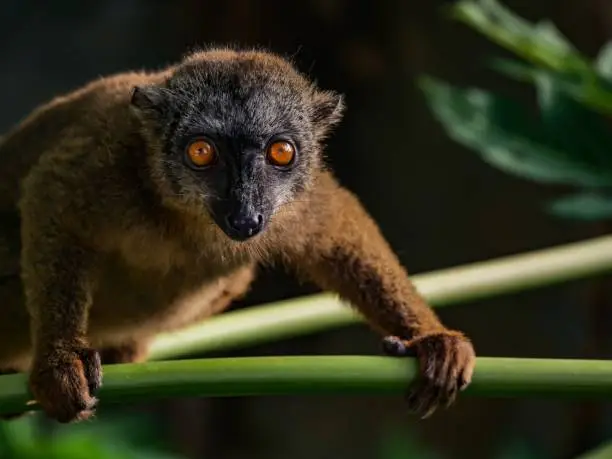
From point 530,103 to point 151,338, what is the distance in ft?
14.4

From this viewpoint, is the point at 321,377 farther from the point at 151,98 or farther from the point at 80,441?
the point at 80,441

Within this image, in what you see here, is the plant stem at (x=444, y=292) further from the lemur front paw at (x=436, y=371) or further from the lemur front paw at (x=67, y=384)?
the lemur front paw at (x=67, y=384)

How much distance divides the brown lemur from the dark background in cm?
405

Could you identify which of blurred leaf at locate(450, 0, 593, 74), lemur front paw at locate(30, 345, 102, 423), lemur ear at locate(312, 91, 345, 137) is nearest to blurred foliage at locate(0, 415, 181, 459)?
lemur front paw at locate(30, 345, 102, 423)

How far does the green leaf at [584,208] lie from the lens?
3.88 metres

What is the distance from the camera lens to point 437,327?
3.73m

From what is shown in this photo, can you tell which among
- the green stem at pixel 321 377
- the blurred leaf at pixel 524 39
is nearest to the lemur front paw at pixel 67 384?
the green stem at pixel 321 377

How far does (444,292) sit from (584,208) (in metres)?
0.62

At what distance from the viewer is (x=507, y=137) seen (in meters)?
4.07

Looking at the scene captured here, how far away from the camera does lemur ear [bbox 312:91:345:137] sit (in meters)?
3.84

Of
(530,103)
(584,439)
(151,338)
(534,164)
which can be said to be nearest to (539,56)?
(534,164)

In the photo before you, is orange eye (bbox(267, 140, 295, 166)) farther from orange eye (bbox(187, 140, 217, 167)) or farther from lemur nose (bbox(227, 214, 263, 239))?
lemur nose (bbox(227, 214, 263, 239))

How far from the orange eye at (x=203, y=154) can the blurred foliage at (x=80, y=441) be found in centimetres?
143

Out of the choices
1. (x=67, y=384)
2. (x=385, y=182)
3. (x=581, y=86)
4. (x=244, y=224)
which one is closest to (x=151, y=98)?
(x=244, y=224)
